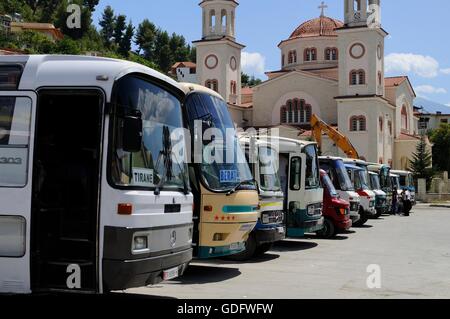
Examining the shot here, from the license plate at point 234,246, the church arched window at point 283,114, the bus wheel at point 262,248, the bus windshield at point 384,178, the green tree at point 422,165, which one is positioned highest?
the church arched window at point 283,114

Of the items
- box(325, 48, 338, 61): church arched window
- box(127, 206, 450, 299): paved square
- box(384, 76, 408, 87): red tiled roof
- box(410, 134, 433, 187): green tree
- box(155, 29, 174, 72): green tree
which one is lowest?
box(127, 206, 450, 299): paved square

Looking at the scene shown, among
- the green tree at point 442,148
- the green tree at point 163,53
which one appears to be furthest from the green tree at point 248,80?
the green tree at point 442,148

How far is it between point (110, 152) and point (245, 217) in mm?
4055

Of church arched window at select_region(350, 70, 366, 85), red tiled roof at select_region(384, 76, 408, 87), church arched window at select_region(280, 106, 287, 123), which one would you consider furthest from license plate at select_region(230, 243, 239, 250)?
red tiled roof at select_region(384, 76, 408, 87)

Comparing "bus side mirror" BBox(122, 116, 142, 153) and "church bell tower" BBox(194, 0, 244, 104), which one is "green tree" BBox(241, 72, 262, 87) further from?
"bus side mirror" BBox(122, 116, 142, 153)

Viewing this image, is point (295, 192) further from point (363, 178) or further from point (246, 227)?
point (363, 178)

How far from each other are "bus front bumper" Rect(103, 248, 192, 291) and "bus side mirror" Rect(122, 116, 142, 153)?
1.27 m

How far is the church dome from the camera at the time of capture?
69875mm

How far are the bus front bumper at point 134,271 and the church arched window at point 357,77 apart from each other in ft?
178

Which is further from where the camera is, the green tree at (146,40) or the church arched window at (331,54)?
the green tree at (146,40)

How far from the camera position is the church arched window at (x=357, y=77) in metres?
58.8

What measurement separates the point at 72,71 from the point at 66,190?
4.52 feet

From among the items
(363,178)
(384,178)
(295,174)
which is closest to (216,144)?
(295,174)

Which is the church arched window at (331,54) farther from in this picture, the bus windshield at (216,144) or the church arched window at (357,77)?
the bus windshield at (216,144)
